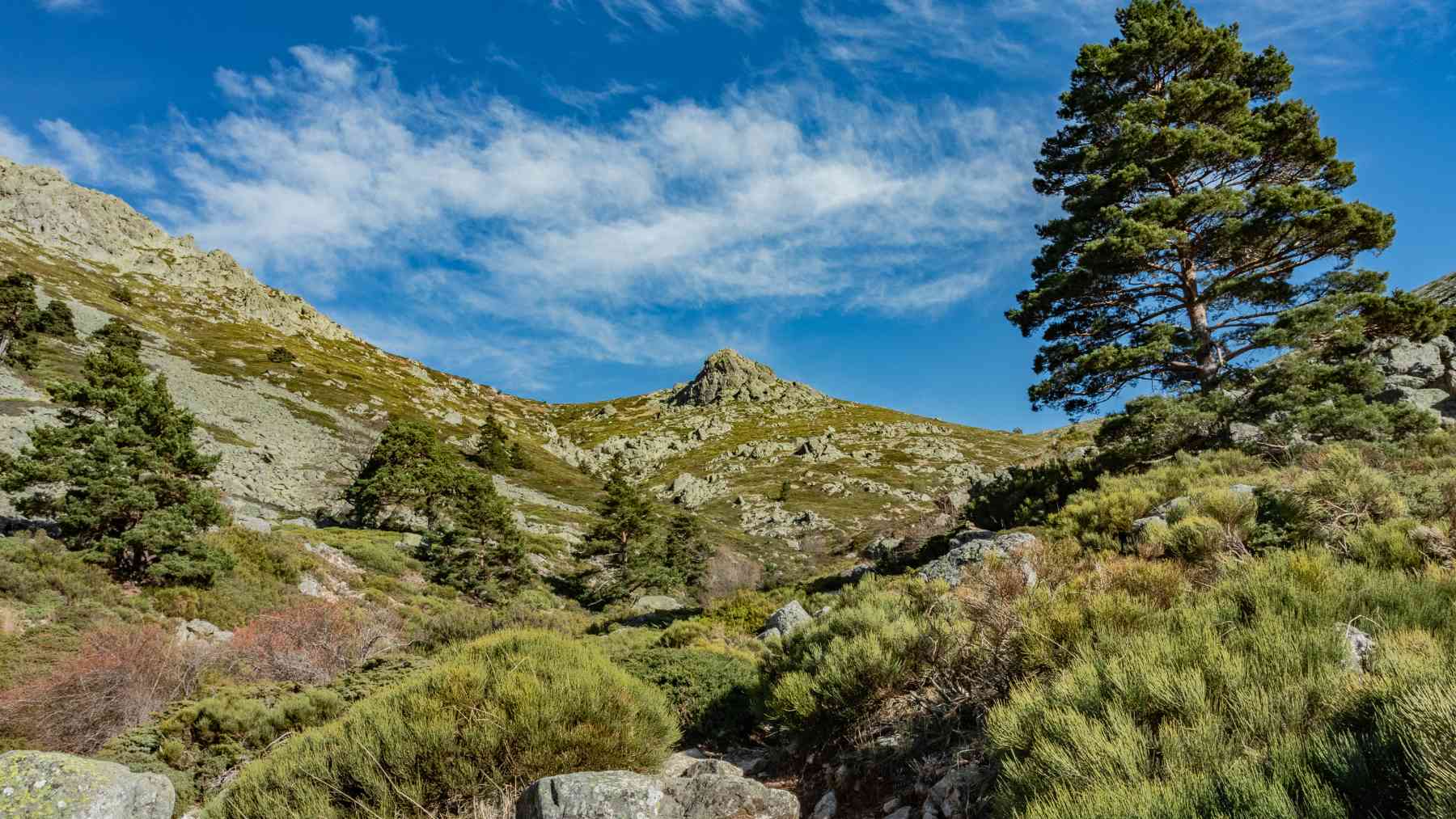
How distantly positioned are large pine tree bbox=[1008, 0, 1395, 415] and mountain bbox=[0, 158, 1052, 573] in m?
10.8

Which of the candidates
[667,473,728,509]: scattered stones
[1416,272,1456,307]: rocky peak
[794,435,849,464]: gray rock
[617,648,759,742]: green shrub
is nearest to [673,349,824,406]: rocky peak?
[794,435,849,464]: gray rock

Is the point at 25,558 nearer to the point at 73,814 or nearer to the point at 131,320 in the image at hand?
the point at 73,814

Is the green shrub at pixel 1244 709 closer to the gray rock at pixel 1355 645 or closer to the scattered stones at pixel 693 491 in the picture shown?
the gray rock at pixel 1355 645

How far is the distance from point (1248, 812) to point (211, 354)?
3985 inches

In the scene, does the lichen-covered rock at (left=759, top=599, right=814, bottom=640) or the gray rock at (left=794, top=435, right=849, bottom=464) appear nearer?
the lichen-covered rock at (left=759, top=599, right=814, bottom=640)

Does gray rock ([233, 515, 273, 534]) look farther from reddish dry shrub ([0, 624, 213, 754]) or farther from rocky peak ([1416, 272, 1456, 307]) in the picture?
rocky peak ([1416, 272, 1456, 307])

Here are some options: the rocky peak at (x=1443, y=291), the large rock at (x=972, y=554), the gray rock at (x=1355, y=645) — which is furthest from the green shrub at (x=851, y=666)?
the rocky peak at (x=1443, y=291)

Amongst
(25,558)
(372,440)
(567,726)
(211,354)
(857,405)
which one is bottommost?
(25,558)

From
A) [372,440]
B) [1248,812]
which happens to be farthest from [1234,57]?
[372,440]

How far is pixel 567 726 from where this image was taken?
5.39 meters

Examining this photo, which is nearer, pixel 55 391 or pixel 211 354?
pixel 55 391

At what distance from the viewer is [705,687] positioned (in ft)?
29.0

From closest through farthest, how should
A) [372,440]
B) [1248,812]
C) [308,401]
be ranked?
[1248,812], [372,440], [308,401]

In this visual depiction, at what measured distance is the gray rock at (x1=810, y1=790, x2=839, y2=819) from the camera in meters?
5.14
